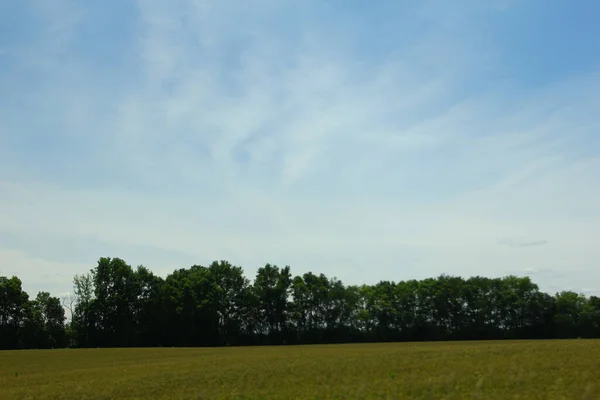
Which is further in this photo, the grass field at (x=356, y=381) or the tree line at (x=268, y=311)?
the tree line at (x=268, y=311)

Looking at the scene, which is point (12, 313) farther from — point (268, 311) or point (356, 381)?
point (356, 381)

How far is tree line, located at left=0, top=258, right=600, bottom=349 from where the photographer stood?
115 m

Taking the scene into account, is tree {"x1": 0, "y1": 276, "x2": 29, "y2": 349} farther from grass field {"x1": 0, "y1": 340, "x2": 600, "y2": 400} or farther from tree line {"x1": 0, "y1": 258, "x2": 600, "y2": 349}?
grass field {"x1": 0, "y1": 340, "x2": 600, "y2": 400}

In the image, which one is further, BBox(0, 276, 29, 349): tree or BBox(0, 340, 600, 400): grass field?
BBox(0, 276, 29, 349): tree

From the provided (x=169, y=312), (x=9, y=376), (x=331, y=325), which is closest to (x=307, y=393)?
(x=9, y=376)

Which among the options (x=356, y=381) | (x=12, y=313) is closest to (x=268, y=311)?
(x=12, y=313)

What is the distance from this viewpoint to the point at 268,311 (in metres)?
132

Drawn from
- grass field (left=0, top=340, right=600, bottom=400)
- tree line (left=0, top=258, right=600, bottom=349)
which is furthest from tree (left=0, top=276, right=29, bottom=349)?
grass field (left=0, top=340, right=600, bottom=400)

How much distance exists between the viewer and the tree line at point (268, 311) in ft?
377

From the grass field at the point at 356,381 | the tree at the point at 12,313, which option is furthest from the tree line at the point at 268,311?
the grass field at the point at 356,381

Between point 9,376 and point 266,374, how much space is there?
24.2 meters

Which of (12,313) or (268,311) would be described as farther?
(268,311)

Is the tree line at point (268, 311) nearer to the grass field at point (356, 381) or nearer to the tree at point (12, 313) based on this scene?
the tree at point (12, 313)

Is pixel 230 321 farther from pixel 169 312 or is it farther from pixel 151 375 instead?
pixel 151 375
